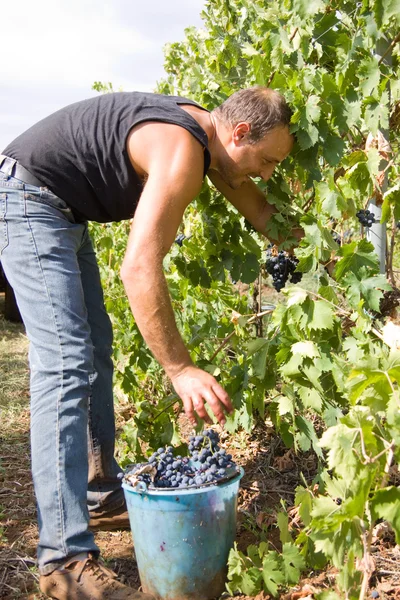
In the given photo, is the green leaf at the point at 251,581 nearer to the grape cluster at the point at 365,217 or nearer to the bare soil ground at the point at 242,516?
the bare soil ground at the point at 242,516

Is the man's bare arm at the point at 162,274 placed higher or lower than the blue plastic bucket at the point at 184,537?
higher

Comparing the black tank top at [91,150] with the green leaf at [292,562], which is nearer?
the green leaf at [292,562]

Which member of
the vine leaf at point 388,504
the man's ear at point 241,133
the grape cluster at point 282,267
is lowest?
the vine leaf at point 388,504

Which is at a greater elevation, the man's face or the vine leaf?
the man's face

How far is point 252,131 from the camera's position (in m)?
2.35

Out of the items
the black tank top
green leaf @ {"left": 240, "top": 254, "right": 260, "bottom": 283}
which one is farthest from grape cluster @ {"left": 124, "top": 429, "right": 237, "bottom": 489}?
the black tank top

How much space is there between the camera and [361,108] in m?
2.36

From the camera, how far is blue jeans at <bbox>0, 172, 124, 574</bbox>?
6.90ft

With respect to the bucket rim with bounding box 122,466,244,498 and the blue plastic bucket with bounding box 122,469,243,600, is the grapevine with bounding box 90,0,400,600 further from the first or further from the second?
the bucket rim with bounding box 122,466,244,498

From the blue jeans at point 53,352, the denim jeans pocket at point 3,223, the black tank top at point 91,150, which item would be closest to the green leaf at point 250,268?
the black tank top at point 91,150

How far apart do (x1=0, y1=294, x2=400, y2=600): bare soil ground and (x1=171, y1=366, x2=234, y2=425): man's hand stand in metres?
0.58

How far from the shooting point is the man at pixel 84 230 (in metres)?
2.01

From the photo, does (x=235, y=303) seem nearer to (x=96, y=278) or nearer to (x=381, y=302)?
(x=96, y=278)

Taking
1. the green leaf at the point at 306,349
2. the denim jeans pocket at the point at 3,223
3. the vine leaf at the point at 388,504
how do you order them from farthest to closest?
1. the denim jeans pocket at the point at 3,223
2. the green leaf at the point at 306,349
3. the vine leaf at the point at 388,504
